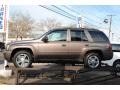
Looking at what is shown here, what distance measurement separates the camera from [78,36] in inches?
350

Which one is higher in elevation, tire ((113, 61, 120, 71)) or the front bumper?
the front bumper

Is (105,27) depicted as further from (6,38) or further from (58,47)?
(6,38)

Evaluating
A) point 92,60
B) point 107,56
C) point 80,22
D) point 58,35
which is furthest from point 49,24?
point 107,56

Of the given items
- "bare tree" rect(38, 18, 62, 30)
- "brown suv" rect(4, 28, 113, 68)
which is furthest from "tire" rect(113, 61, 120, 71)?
"bare tree" rect(38, 18, 62, 30)

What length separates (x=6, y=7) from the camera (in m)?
8.97

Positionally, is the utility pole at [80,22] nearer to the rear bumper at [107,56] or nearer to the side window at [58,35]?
the side window at [58,35]

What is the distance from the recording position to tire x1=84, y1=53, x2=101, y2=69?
29.0 feet

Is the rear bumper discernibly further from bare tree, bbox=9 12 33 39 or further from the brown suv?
bare tree, bbox=9 12 33 39

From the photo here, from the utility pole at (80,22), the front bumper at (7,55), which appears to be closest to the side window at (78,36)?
the utility pole at (80,22)

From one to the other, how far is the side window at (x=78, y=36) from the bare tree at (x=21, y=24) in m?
1.14

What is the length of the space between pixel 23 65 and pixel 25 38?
0.72 meters

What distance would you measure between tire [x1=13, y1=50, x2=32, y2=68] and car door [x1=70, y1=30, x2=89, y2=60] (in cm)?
109

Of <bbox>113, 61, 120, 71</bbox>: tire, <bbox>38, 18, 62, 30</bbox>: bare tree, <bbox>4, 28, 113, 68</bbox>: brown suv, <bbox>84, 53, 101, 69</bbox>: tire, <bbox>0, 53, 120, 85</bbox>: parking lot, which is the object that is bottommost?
<bbox>0, 53, 120, 85</bbox>: parking lot

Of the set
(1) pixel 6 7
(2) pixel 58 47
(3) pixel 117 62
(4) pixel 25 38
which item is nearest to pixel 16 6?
(1) pixel 6 7
